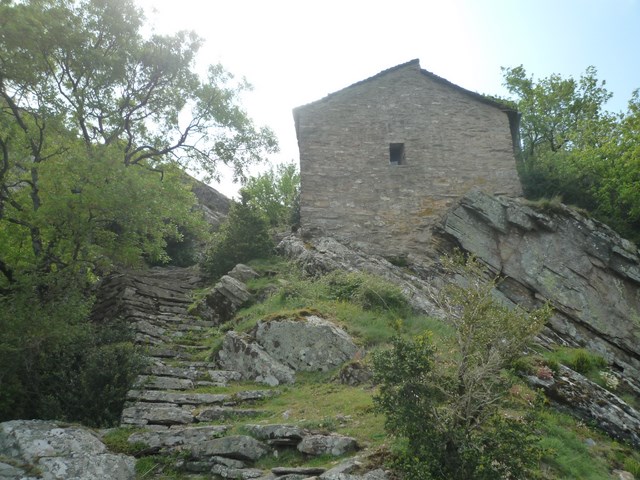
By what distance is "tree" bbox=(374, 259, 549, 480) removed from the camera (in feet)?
18.3

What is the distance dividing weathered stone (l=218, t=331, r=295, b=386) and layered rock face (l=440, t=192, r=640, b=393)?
764 centimetres

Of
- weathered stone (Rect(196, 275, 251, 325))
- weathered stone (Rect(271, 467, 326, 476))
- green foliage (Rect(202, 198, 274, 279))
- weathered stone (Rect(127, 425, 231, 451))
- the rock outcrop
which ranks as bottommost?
weathered stone (Rect(271, 467, 326, 476))

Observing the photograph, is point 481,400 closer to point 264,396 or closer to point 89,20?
point 264,396

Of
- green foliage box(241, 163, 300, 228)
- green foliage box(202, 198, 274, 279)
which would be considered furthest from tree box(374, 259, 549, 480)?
green foliage box(241, 163, 300, 228)

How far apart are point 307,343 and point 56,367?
4111mm

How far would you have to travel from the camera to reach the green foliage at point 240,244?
1650cm

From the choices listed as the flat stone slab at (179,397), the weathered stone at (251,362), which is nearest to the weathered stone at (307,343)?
the weathered stone at (251,362)

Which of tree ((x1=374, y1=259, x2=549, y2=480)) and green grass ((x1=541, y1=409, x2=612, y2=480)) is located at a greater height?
tree ((x1=374, y1=259, x2=549, y2=480))

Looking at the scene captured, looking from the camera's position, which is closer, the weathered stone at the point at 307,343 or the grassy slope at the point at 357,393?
the grassy slope at the point at 357,393

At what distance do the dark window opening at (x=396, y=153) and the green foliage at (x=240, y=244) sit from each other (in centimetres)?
457

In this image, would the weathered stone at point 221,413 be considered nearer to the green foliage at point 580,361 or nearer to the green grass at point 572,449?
the green grass at point 572,449

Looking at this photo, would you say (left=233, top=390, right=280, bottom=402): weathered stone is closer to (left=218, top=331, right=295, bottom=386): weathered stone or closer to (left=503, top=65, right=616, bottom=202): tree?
(left=218, top=331, right=295, bottom=386): weathered stone

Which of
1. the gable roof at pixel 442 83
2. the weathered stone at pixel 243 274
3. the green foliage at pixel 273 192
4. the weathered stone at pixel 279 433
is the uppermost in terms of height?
the gable roof at pixel 442 83

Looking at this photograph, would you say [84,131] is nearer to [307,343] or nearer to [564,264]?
[307,343]
